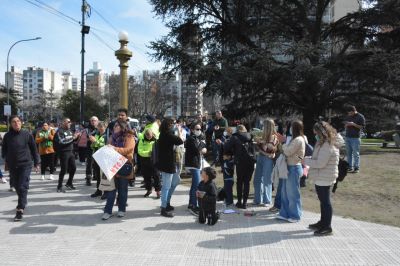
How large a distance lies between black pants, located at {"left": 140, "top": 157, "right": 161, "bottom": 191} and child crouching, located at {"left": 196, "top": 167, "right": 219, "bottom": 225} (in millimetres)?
2555

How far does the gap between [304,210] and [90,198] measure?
15.3 ft

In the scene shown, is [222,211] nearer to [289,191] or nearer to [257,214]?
[257,214]

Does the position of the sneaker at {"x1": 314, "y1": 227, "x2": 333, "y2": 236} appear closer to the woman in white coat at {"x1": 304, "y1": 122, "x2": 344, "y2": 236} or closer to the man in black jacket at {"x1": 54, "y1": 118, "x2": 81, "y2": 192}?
the woman in white coat at {"x1": 304, "y1": 122, "x2": 344, "y2": 236}

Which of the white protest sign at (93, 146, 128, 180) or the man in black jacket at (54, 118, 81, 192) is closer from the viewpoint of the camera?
the white protest sign at (93, 146, 128, 180)

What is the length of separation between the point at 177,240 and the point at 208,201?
3.78 feet

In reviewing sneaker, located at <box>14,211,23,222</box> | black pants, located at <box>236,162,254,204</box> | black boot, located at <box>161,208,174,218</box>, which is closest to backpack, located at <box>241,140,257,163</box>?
black pants, located at <box>236,162,254,204</box>

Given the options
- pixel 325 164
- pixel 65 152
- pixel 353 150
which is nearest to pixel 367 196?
pixel 353 150

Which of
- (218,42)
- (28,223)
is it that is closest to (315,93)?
(218,42)

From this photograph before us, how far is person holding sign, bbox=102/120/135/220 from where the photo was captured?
292 inches

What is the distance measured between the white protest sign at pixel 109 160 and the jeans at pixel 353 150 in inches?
310

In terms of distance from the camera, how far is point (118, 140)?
7.70m

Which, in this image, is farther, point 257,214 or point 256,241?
point 257,214

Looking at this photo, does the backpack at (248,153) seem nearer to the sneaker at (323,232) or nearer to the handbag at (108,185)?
the sneaker at (323,232)

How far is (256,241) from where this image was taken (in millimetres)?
Result: 6160
